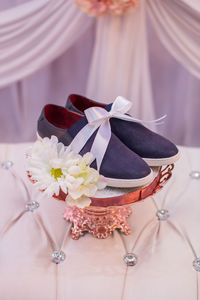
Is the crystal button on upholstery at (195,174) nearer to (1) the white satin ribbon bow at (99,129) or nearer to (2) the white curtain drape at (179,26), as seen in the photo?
(1) the white satin ribbon bow at (99,129)

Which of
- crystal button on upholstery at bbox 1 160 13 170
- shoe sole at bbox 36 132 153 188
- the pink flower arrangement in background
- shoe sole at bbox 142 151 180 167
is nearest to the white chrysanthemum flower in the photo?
shoe sole at bbox 36 132 153 188

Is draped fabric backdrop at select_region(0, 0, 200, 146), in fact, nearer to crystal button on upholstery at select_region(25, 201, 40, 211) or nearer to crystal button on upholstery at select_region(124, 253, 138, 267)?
crystal button on upholstery at select_region(25, 201, 40, 211)

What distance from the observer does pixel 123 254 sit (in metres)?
0.69

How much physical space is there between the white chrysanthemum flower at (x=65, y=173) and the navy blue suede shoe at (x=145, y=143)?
4.8 inches

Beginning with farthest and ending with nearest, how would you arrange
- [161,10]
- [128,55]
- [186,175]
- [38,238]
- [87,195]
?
[128,55], [161,10], [186,175], [38,238], [87,195]

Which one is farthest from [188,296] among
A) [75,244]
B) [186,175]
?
[186,175]

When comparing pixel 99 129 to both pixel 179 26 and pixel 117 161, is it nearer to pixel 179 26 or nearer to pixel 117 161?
pixel 117 161

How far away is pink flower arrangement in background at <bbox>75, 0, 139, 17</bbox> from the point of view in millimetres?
1018

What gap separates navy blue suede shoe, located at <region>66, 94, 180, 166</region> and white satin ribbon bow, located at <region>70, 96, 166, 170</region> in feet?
0.07

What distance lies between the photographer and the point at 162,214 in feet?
2.57

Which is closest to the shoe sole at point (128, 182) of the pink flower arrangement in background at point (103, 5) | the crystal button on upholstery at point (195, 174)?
the crystal button on upholstery at point (195, 174)

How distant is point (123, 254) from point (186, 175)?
0.31 metres

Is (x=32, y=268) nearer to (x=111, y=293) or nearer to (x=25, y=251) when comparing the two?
(x=25, y=251)

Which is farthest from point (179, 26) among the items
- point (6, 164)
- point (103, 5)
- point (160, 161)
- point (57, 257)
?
point (57, 257)
